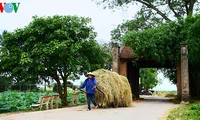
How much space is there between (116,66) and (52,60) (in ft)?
13.9

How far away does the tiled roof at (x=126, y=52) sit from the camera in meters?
23.6

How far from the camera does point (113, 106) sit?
15.6 metres

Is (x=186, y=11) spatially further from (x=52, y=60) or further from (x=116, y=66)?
(x=52, y=60)

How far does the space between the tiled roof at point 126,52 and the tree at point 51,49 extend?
5.74 feet

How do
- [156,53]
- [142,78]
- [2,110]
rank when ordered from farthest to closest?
[142,78] < [156,53] < [2,110]

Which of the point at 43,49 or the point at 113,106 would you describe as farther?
the point at 43,49

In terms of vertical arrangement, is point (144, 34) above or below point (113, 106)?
above

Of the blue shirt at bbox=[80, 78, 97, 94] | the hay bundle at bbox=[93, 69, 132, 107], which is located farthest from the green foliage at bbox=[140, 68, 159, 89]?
the blue shirt at bbox=[80, 78, 97, 94]

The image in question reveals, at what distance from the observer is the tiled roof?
77.3 ft

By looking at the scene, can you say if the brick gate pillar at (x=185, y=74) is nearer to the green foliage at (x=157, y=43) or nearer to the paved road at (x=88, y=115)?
the green foliage at (x=157, y=43)

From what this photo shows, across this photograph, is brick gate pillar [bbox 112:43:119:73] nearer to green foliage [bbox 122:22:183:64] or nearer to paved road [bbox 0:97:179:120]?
green foliage [bbox 122:22:183:64]

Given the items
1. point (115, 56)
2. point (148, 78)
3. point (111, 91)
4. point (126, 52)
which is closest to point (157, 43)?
point (126, 52)

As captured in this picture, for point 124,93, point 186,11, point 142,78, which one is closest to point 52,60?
point 124,93

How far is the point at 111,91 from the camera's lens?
1523 centimetres
